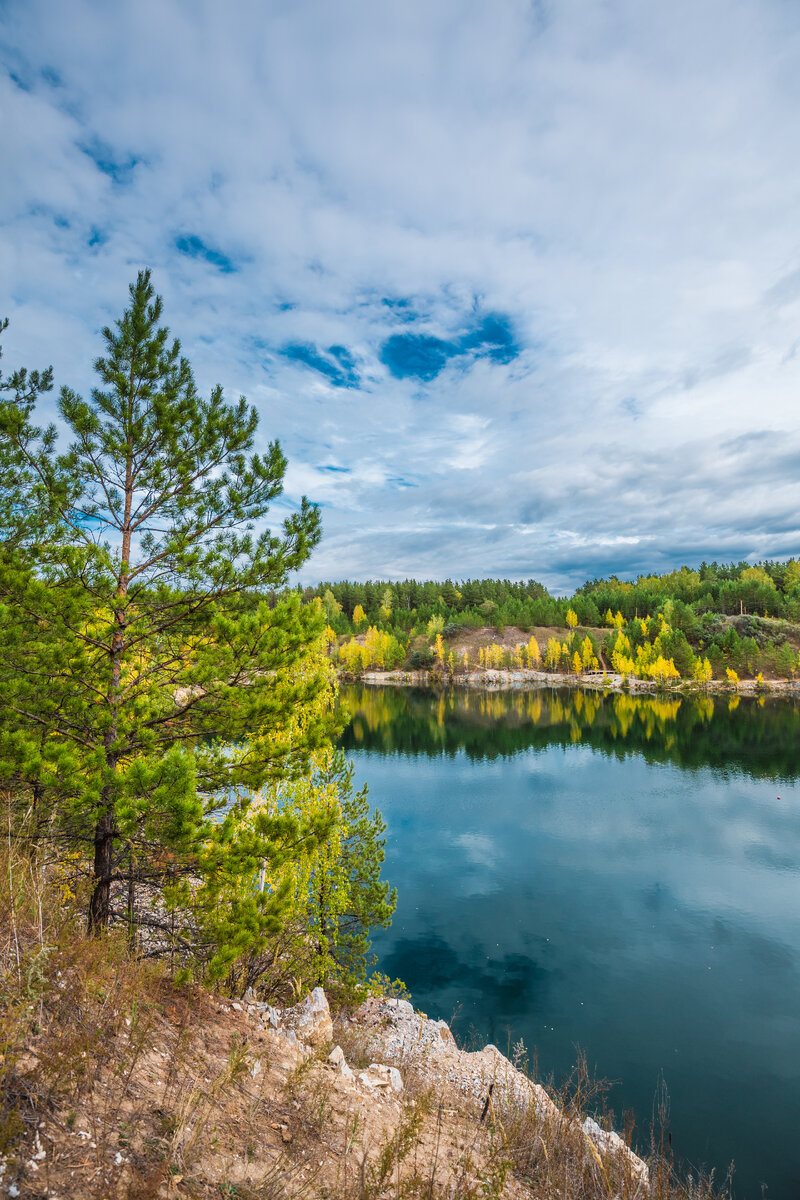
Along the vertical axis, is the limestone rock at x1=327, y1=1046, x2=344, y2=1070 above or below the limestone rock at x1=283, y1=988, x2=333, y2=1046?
above

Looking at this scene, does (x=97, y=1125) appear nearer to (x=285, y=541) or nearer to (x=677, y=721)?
(x=285, y=541)

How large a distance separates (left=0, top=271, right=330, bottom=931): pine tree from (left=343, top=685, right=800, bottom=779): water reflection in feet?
164

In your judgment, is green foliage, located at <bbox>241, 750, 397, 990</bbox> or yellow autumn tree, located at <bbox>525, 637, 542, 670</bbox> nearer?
green foliage, located at <bbox>241, 750, 397, 990</bbox>

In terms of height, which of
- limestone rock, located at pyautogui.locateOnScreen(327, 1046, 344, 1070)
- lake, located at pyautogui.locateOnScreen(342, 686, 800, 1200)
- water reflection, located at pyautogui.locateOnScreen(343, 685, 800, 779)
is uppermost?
limestone rock, located at pyautogui.locateOnScreen(327, 1046, 344, 1070)

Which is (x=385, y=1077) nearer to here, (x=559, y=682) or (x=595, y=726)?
Answer: (x=595, y=726)

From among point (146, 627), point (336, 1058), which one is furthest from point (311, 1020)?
point (146, 627)

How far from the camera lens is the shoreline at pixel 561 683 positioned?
112m

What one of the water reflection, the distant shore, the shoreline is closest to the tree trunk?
the water reflection

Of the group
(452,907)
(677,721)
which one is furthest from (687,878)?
(677,721)

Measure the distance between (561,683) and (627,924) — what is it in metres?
112

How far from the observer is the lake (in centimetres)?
1508

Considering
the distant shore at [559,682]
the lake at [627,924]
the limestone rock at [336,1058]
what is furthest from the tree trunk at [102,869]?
the distant shore at [559,682]

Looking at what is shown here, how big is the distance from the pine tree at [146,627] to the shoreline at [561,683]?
90366 millimetres

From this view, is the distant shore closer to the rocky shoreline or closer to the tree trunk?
the rocky shoreline
